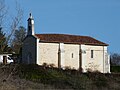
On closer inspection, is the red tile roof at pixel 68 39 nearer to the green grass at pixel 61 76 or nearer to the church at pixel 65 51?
the church at pixel 65 51

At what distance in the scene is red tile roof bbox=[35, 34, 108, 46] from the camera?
227 feet

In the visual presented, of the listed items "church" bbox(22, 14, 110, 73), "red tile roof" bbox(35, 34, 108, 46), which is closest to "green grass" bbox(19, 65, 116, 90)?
"church" bbox(22, 14, 110, 73)

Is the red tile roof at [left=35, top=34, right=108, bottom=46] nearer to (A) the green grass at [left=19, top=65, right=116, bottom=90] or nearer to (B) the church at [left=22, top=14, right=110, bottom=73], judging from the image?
(B) the church at [left=22, top=14, right=110, bottom=73]

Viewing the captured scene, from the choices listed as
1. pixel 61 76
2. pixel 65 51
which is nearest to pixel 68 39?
pixel 65 51

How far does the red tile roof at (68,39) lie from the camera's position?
69312 mm

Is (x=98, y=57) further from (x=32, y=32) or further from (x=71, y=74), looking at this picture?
(x=71, y=74)

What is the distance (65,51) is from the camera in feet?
230

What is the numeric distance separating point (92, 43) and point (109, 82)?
2639 centimetres

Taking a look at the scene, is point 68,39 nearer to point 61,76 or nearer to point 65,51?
point 65,51

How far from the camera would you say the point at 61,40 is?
7000 cm

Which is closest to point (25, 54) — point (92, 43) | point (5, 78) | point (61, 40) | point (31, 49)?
point (31, 49)

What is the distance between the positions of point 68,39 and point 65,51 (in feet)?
8.06

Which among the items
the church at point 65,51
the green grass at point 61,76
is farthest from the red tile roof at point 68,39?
the green grass at point 61,76

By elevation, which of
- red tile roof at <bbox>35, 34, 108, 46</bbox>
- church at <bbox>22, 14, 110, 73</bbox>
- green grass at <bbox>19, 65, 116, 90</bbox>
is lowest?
green grass at <bbox>19, 65, 116, 90</bbox>
